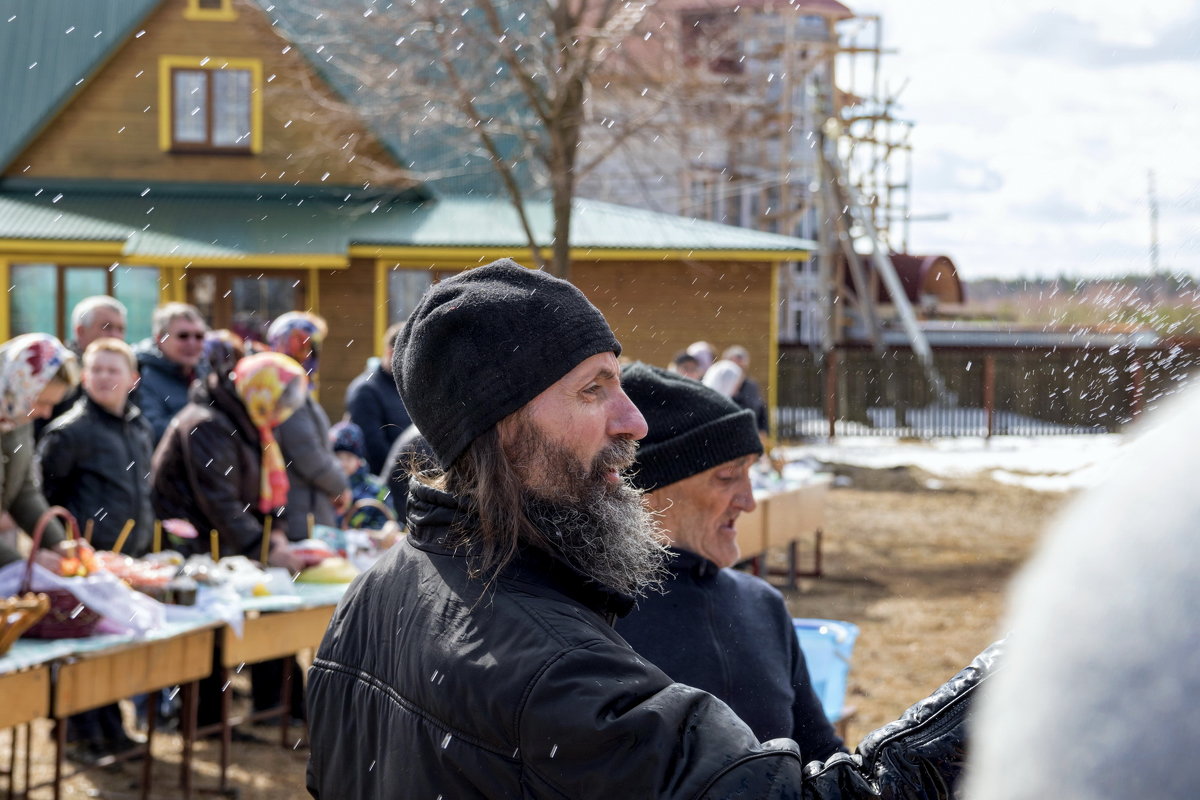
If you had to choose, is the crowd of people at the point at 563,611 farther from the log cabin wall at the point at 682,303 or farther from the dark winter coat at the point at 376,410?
the log cabin wall at the point at 682,303

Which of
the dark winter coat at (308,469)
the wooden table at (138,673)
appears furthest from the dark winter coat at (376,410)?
the wooden table at (138,673)

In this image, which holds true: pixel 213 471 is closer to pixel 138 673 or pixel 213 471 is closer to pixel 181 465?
pixel 181 465

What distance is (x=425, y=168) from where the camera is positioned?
20562 mm

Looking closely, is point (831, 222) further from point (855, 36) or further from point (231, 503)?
point (231, 503)

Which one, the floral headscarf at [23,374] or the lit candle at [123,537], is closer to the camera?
the floral headscarf at [23,374]

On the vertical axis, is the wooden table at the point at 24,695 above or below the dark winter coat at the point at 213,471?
below

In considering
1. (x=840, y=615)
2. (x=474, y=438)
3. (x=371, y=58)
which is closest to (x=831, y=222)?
(x=371, y=58)

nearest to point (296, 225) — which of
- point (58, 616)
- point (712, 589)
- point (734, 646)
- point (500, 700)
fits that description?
point (58, 616)

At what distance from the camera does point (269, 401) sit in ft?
20.3

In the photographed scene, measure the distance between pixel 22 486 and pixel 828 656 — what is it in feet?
11.0

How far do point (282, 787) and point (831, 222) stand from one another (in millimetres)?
26254

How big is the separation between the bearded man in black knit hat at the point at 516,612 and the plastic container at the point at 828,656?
7.74 ft

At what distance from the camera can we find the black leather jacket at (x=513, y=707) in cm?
126

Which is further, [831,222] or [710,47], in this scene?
[831,222]
